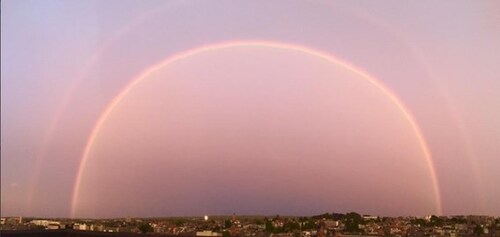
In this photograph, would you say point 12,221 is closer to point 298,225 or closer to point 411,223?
point 298,225

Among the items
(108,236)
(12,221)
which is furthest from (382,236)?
(12,221)

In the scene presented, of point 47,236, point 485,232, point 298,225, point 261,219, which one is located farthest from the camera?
point 261,219

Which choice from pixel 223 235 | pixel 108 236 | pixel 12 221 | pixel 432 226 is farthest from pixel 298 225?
pixel 12 221

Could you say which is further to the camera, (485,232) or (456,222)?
(456,222)

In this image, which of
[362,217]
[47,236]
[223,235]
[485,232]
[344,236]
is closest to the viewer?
[223,235]

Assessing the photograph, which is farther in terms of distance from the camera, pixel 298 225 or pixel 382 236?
pixel 298 225

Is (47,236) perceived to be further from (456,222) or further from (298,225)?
(456,222)

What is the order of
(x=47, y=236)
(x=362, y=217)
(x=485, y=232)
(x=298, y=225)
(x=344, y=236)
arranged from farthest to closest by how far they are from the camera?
(x=362, y=217)
(x=298, y=225)
(x=485, y=232)
(x=47, y=236)
(x=344, y=236)

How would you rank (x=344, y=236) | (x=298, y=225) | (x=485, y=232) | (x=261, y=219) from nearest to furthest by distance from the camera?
(x=344, y=236), (x=485, y=232), (x=298, y=225), (x=261, y=219)
